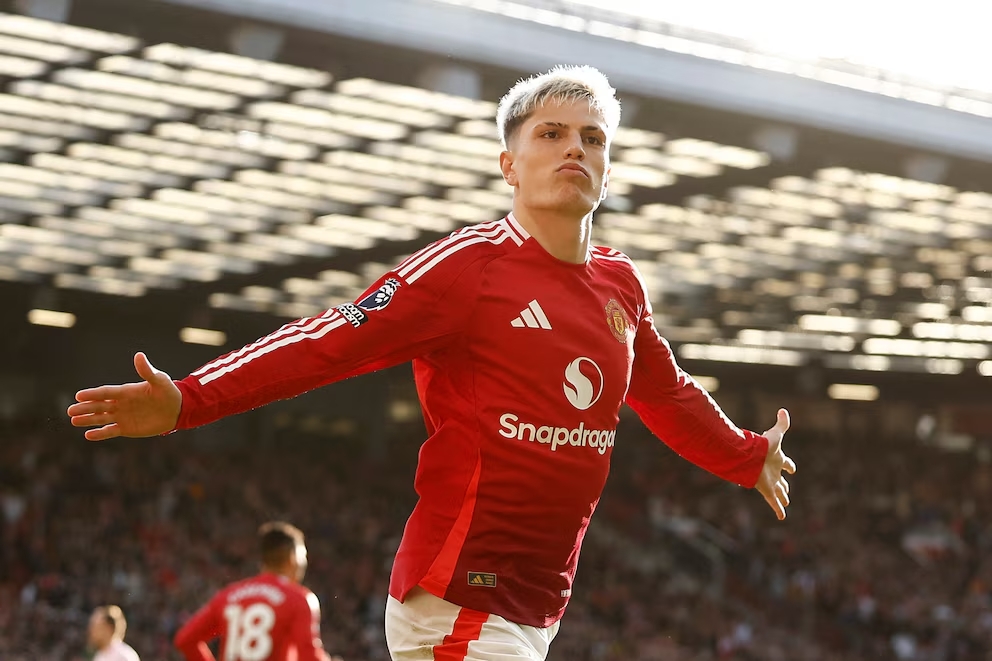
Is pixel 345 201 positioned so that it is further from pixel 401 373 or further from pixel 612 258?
pixel 612 258

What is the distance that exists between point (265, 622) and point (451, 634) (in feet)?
12.0

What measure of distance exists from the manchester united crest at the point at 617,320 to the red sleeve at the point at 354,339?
393 millimetres

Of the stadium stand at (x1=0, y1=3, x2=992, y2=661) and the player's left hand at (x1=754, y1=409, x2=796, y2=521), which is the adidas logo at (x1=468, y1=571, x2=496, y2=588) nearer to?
the player's left hand at (x1=754, y1=409, x2=796, y2=521)

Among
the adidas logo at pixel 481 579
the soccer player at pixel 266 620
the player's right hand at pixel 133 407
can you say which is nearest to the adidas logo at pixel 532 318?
the adidas logo at pixel 481 579

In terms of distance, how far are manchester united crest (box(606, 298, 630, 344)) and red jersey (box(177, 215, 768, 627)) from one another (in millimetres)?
26

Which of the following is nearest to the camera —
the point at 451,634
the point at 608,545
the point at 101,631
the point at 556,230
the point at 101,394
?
the point at 101,394

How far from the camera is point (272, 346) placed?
3301mm

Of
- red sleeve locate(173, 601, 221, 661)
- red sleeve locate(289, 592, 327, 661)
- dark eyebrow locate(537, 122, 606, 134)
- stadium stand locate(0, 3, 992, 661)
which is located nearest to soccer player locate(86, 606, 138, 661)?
red sleeve locate(173, 601, 221, 661)

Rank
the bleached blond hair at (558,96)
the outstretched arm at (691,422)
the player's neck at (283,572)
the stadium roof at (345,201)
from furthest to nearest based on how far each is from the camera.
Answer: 1. the stadium roof at (345,201)
2. the player's neck at (283,572)
3. the outstretched arm at (691,422)
4. the bleached blond hair at (558,96)

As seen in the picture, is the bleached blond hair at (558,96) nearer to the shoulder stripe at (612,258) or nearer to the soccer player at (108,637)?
the shoulder stripe at (612,258)

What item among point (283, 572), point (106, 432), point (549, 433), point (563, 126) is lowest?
point (283, 572)

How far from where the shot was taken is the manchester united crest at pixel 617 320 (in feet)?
12.1

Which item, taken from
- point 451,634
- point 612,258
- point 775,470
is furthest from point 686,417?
point 451,634

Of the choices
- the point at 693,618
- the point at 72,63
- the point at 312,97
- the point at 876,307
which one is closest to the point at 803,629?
the point at 693,618
